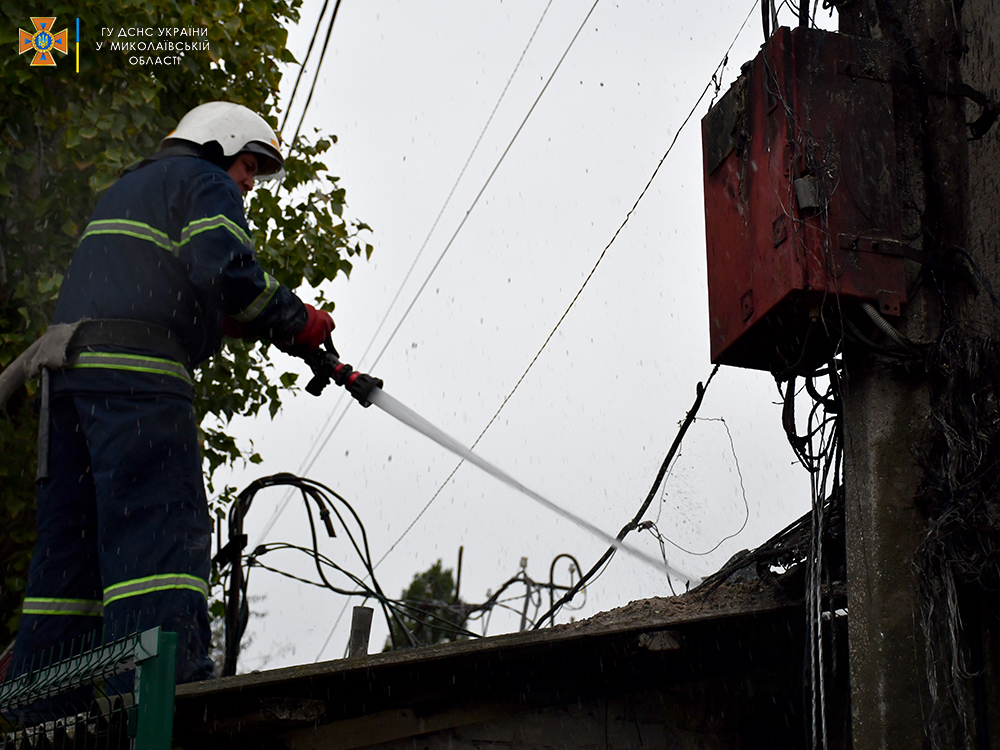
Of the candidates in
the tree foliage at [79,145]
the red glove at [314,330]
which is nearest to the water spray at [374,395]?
the red glove at [314,330]

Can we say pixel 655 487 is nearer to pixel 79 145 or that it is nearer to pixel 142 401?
pixel 142 401

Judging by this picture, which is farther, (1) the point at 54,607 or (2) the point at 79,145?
(2) the point at 79,145

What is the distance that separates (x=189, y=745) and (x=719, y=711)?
2.21 meters

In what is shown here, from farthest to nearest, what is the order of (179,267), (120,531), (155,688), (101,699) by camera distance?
(179,267) < (120,531) < (101,699) < (155,688)

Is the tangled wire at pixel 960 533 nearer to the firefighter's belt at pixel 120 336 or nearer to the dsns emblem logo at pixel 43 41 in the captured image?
the firefighter's belt at pixel 120 336

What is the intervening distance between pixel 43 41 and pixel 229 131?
99.8 inches

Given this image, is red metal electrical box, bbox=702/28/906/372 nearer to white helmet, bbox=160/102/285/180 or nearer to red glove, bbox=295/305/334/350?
red glove, bbox=295/305/334/350

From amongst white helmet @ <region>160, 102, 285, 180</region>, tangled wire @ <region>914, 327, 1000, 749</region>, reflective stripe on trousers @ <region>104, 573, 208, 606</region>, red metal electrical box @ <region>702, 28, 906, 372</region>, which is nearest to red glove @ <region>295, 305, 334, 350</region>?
white helmet @ <region>160, 102, 285, 180</region>

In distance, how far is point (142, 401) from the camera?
156 inches

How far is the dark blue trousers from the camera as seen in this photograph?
3.71 metres

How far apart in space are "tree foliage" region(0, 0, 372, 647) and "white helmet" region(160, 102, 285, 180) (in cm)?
187

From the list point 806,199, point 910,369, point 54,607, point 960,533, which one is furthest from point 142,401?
point 960,533

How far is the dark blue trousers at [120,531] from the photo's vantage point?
12.2 feet

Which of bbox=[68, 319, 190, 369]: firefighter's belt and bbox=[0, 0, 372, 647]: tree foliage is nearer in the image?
bbox=[68, 319, 190, 369]: firefighter's belt
